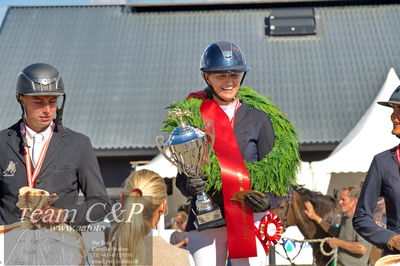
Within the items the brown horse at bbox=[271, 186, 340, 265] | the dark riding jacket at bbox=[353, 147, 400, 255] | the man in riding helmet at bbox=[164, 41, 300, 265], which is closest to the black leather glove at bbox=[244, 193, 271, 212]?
the man in riding helmet at bbox=[164, 41, 300, 265]

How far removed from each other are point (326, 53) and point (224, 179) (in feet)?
70.3

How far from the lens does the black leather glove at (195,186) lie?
20.0 ft

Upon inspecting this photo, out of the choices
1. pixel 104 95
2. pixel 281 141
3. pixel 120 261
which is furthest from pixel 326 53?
pixel 120 261

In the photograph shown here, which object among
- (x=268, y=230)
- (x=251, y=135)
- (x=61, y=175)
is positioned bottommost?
(x=268, y=230)

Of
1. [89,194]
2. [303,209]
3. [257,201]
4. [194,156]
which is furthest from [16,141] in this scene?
[303,209]

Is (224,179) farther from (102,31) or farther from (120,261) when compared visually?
(102,31)

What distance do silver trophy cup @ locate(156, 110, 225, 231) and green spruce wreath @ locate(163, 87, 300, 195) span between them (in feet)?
0.66

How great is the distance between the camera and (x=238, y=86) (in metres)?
6.52

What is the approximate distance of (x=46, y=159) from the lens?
218 inches

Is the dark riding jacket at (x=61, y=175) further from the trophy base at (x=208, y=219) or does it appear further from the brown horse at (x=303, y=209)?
the brown horse at (x=303, y=209)

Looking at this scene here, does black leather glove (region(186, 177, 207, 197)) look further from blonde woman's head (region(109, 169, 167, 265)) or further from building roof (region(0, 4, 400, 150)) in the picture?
building roof (region(0, 4, 400, 150))

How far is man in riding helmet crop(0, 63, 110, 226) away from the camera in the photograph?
5.47 meters

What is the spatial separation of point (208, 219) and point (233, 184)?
37cm

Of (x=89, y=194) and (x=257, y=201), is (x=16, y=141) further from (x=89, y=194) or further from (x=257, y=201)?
(x=257, y=201)
